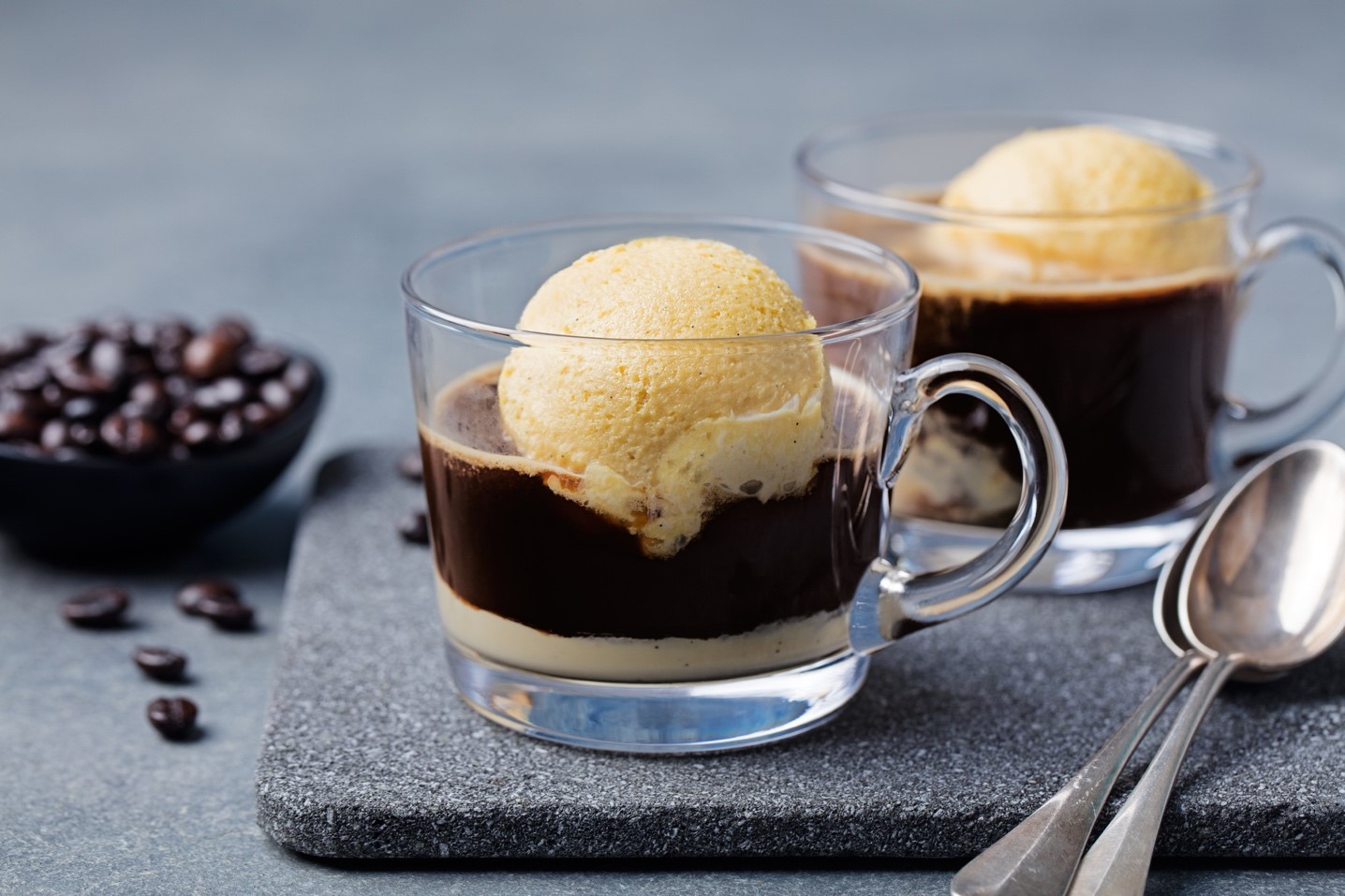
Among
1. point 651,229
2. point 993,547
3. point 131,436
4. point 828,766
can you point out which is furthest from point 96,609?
point 993,547

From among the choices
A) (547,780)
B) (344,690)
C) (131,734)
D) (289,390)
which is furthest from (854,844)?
(289,390)

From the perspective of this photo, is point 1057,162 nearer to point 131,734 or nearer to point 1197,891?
point 1197,891

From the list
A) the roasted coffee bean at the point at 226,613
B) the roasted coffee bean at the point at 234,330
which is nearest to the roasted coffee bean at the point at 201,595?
the roasted coffee bean at the point at 226,613

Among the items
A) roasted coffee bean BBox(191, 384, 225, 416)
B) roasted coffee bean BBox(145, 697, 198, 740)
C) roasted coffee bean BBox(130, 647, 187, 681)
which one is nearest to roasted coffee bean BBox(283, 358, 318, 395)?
roasted coffee bean BBox(191, 384, 225, 416)

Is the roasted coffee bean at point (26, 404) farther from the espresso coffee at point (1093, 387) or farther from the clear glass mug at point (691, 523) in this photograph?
the espresso coffee at point (1093, 387)

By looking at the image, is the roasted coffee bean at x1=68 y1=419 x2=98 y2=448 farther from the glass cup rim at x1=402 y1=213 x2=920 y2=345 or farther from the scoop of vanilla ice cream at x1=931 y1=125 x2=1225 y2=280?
the scoop of vanilla ice cream at x1=931 y1=125 x2=1225 y2=280
